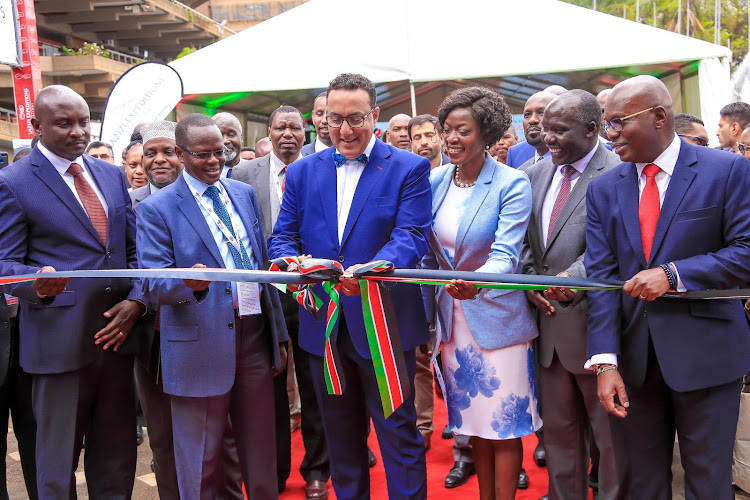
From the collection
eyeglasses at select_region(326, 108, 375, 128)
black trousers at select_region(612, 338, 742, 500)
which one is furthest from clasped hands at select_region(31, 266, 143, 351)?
black trousers at select_region(612, 338, 742, 500)

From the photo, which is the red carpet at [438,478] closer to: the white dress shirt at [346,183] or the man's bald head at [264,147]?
the white dress shirt at [346,183]

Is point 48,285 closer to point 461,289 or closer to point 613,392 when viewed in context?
point 461,289

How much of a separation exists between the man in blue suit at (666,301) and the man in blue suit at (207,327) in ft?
Answer: 5.26

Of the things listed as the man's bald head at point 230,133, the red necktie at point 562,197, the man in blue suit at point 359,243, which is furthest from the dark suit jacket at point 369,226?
the man's bald head at point 230,133

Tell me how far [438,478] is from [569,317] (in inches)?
66.7

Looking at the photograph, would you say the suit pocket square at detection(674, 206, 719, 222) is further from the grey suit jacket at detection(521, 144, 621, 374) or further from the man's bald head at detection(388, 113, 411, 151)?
the man's bald head at detection(388, 113, 411, 151)

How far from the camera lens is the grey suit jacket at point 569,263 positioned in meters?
3.26

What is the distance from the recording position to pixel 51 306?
3.36m

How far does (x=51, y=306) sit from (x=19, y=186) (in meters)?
0.58

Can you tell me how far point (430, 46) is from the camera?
11.6 metres

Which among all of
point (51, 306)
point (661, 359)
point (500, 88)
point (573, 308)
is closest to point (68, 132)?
point (51, 306)

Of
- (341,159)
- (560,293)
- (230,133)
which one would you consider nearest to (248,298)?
(341,159)

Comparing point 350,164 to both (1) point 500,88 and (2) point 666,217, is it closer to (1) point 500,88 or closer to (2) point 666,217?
(2) point 666,217

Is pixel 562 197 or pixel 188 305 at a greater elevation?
pixel 562 197
